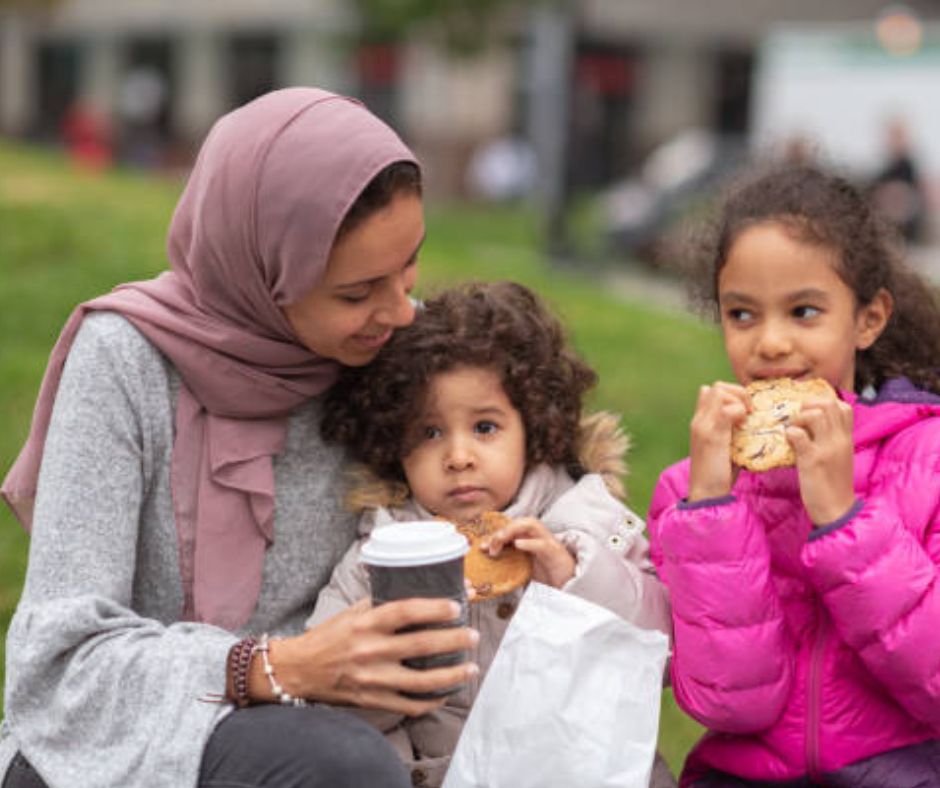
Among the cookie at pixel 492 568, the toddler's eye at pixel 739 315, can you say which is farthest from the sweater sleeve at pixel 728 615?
the toddler's eye at pixel 739 315

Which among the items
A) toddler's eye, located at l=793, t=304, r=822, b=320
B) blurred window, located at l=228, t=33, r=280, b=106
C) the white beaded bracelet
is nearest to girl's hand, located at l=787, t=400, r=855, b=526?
toddler's eye, located at l=793, t=304, r=822, b=320

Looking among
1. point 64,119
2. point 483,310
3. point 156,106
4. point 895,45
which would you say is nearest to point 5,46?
point 64,119

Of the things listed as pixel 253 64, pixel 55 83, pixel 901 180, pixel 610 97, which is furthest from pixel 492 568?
pixel 55 83

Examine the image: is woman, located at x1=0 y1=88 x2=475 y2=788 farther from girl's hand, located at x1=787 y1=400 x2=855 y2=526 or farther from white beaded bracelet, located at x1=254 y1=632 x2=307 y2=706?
girl's hand, located at x1=787 y1=400 x2=855 y2=526

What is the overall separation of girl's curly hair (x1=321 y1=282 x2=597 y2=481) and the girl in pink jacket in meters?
0.29

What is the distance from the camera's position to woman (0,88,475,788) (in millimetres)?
2225

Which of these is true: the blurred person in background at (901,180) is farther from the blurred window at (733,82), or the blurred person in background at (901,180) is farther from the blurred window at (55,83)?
the blurred window at (55,83)

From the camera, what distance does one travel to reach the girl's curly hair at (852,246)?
2.55m

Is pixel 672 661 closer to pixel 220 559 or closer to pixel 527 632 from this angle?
pixel 527 632

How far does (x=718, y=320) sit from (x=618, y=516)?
1.36 ft

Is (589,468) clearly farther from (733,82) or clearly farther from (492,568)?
(733,82)

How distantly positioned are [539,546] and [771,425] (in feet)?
1.45

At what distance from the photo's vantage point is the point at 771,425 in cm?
237

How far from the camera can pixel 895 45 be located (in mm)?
17188
